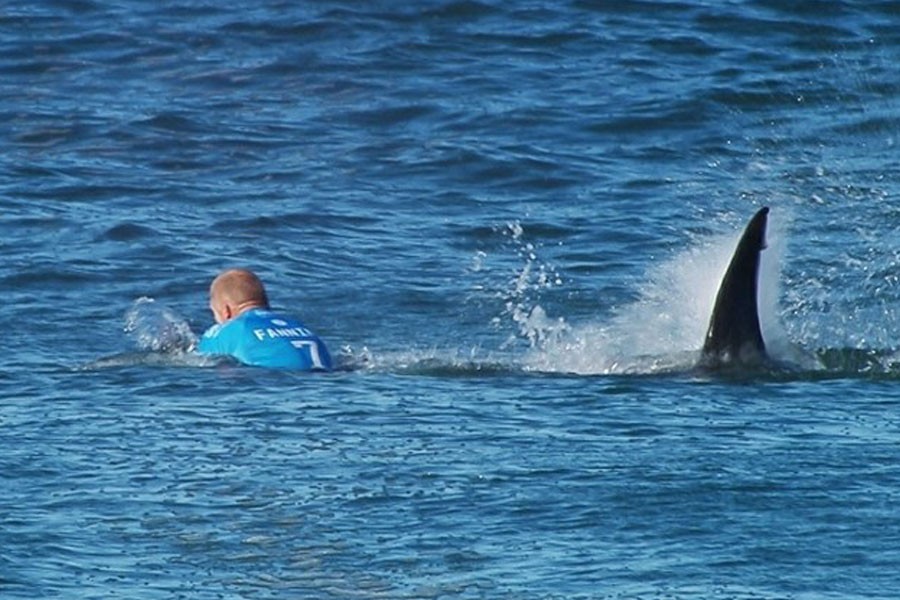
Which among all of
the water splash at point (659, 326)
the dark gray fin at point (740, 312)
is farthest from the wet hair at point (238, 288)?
the dark gray fin at point (740, 312)

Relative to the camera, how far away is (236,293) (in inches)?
535

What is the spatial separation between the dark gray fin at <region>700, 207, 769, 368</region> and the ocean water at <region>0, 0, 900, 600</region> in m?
0.20

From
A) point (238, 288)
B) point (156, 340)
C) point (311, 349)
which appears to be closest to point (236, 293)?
point (238, 288)

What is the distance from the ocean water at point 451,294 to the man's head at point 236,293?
0.41 metres

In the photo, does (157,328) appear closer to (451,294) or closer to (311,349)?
(311,349)

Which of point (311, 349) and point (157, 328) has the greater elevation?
point (157, 328)

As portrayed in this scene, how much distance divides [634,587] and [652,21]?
17.1 m

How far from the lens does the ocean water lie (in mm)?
9484

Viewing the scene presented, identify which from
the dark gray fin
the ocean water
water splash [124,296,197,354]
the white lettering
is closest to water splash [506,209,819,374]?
the ocean water

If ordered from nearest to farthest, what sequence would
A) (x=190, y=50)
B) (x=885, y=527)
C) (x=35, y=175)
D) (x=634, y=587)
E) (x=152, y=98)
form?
(x=634, y=587)
(x=885, y=527)
(x=35, y=175)
(x=152, y=98)
(x=190, y=50)

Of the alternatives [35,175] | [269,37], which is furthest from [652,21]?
[35,175]

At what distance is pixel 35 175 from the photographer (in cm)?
2003

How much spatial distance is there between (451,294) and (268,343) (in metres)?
3.38

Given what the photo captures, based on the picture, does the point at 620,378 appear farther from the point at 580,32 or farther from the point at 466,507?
the point at 580,32
